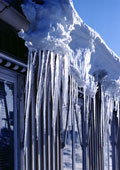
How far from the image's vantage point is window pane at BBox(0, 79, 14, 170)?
2703 mm

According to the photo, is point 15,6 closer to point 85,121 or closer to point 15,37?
point 15,37

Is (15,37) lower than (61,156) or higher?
higher

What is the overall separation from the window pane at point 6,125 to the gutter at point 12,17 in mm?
534

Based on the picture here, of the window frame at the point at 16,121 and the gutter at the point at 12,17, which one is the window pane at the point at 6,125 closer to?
the window frame at the point at 16,121

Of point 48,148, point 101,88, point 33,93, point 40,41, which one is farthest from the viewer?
point 101,88

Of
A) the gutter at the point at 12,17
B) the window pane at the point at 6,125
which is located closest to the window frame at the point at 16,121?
the window pane at the point at 6,125

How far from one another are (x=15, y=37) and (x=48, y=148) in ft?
4.27

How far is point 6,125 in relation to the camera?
2.78 metres

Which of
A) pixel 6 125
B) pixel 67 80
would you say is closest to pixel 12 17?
pixel 67 80

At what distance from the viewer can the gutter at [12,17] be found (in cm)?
240

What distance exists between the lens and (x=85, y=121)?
4.58 meters

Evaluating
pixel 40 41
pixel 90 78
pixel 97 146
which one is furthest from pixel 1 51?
pixel 97 146

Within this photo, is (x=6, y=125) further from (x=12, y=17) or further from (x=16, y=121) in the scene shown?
(x=12, y=17)

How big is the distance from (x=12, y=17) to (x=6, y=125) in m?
0.99
